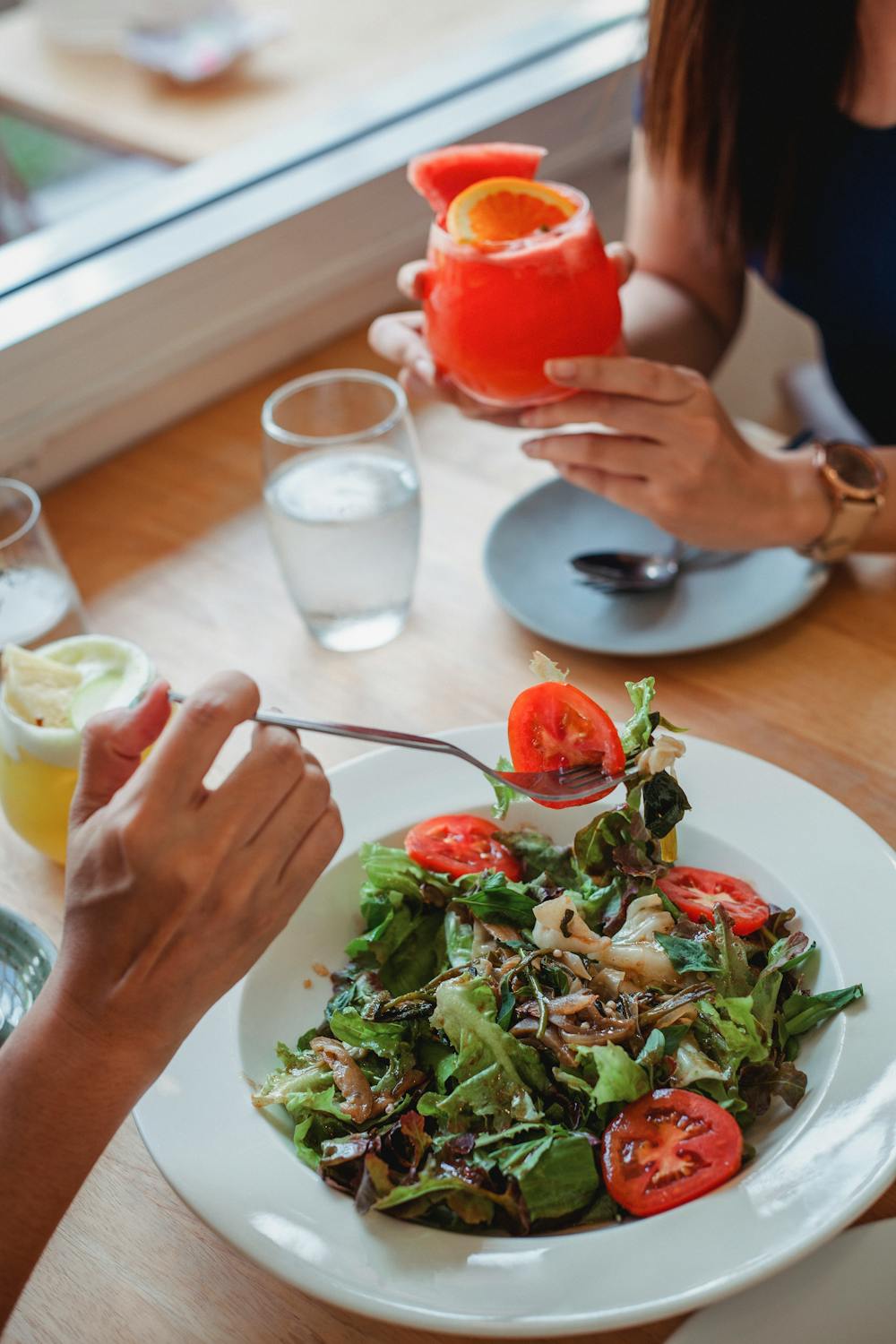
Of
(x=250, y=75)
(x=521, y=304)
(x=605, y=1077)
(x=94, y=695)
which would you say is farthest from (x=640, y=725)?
(x=250, y=75)

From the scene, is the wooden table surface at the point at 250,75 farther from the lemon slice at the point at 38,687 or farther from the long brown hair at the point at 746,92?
the lemon slice at the point at 38,687

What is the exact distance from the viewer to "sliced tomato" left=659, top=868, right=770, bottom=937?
40.3 inches

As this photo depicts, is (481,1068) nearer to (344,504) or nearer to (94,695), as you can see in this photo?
(94,695)

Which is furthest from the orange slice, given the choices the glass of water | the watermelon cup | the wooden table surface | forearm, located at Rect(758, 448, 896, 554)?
the wooden table surface

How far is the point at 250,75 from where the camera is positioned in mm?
2551

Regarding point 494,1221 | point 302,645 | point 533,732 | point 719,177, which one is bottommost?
point 302,645

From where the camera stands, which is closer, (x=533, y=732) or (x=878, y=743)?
(x=533, y=732)

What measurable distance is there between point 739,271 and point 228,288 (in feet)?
2.65

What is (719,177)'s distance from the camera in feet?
5.84

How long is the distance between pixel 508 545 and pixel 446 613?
12 cm

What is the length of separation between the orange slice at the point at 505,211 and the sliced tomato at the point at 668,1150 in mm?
780

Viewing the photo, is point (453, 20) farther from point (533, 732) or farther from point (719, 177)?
point (533, 732)

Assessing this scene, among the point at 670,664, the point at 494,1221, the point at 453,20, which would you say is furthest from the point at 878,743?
the point at 453,20

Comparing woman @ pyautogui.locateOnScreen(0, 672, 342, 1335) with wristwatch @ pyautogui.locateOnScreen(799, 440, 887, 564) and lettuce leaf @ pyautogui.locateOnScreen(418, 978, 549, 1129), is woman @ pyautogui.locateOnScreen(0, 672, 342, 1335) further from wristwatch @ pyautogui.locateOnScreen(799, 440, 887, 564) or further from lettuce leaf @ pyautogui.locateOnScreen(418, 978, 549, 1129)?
wristwatch @ pyautogui.locateOnScreen(799, 440, 887, 564)
